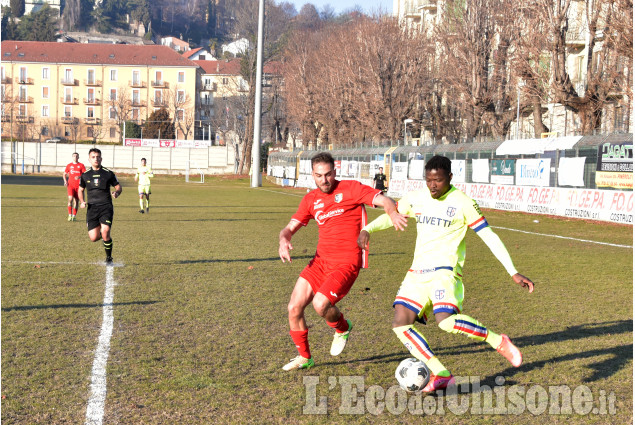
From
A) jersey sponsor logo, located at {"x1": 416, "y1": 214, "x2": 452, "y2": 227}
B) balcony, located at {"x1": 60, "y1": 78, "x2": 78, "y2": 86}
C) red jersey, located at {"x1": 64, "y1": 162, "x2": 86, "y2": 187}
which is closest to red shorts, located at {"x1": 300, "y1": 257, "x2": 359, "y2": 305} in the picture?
jersey sponsor logo, located at {"x1": 416, "y1": 214, "x2": 452, "y2": 227}

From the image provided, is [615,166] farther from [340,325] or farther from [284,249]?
[284,249]

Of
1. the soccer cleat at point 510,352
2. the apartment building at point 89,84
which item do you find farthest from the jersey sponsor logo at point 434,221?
the apartment building at point 89,84

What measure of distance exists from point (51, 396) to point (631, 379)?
4665 mm

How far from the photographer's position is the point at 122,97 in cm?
10281

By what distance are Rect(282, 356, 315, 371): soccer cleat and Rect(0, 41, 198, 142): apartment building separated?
103 metres

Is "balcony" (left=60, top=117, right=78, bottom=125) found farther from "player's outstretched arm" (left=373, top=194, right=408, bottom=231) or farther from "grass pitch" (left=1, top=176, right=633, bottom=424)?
"player's outstretched arm" (left=373, top=194, right=408, bottom=231)

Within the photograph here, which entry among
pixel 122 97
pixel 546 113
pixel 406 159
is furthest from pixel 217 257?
pixel 122 97

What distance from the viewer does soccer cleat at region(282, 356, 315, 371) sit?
6.00m

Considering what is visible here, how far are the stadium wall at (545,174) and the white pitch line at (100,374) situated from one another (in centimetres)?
1828

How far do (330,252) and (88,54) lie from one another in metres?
111

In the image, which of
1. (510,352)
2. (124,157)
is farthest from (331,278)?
(124,157)

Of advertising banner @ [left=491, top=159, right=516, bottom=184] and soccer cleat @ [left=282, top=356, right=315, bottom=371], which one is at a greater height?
advertising banner @ [left=491, top=159, right=516, bottom=184]

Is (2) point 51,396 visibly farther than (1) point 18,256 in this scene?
No

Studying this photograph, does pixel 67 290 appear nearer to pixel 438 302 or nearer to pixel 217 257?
pixel 217 257
